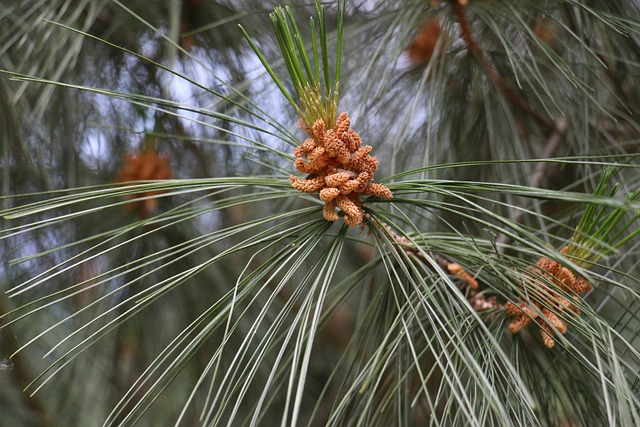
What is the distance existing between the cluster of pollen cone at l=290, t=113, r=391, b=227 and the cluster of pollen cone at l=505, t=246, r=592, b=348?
0.46 feet

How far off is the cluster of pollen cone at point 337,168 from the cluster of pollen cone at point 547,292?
5.5 inches

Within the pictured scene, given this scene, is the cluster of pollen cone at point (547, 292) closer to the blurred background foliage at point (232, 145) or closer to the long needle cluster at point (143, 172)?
the blurred background foliage at point (232, 145)

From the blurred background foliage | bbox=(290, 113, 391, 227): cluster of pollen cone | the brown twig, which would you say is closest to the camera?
bbox=(290, 113, 391, 227): cluster of pollen cone

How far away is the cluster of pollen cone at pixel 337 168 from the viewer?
518mm

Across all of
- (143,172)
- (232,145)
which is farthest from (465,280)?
(143,172)

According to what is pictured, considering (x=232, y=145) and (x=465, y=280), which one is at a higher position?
(x=232, y=145)

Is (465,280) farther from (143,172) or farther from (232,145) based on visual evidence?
(143,172)

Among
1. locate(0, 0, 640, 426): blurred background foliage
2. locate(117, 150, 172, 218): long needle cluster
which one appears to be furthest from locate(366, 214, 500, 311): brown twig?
locate(117, 150, 172, 218): long needle cluster

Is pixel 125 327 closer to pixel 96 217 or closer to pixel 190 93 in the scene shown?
pixel 96 217

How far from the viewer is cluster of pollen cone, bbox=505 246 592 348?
20.8 inches

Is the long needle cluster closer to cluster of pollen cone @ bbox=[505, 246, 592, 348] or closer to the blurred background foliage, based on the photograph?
the blurred background foliage

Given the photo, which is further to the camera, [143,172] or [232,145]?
[143,172]

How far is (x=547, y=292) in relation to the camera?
54 cm

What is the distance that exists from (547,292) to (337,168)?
20cm
